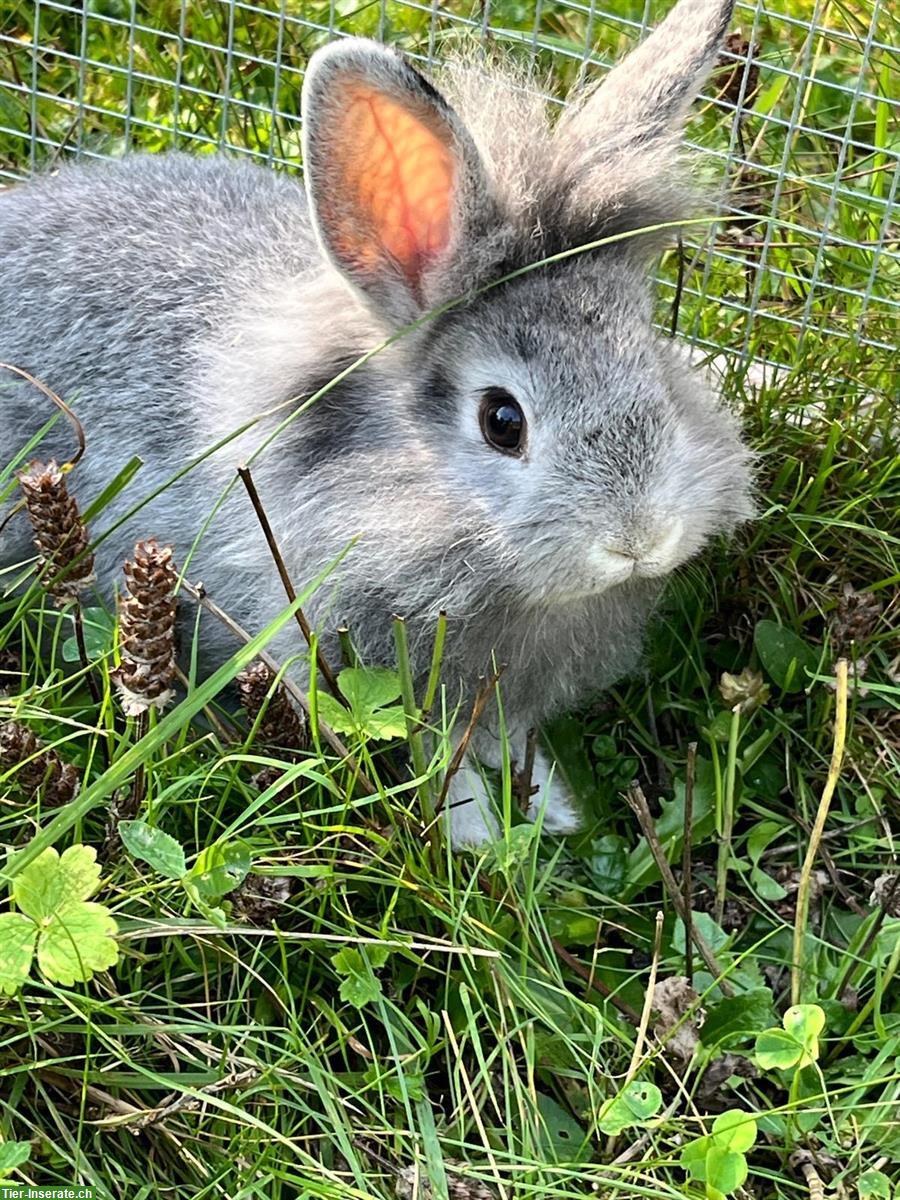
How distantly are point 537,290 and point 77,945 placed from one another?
118 centimetres

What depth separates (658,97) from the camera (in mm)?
2533

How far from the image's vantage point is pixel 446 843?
2.49m

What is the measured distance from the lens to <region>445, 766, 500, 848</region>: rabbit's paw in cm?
269

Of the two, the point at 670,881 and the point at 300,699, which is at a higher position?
the point at 300,699

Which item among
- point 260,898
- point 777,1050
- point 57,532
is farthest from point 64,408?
point 777,1050

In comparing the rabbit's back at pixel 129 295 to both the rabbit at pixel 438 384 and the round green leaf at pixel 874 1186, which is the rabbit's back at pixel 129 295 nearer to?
the rabbit at pixel 438 384

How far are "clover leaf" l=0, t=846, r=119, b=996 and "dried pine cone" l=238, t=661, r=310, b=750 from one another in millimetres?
412

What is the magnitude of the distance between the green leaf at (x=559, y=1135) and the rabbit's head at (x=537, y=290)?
777 mm

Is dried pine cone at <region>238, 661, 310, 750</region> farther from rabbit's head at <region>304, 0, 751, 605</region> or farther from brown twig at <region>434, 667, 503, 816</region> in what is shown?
rabbit's head at <region>304, 0, 751, 605</region>

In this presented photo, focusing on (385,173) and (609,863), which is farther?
(609,863)

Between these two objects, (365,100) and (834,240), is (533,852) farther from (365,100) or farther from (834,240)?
(834,240)

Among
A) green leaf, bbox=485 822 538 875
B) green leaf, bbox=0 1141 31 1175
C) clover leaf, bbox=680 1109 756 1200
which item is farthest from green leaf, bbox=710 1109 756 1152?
green leaf, bbox=0 1141 31 1175

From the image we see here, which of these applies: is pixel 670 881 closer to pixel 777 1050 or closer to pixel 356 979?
pixel 777 1050

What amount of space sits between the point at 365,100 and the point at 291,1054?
1.41 meters
